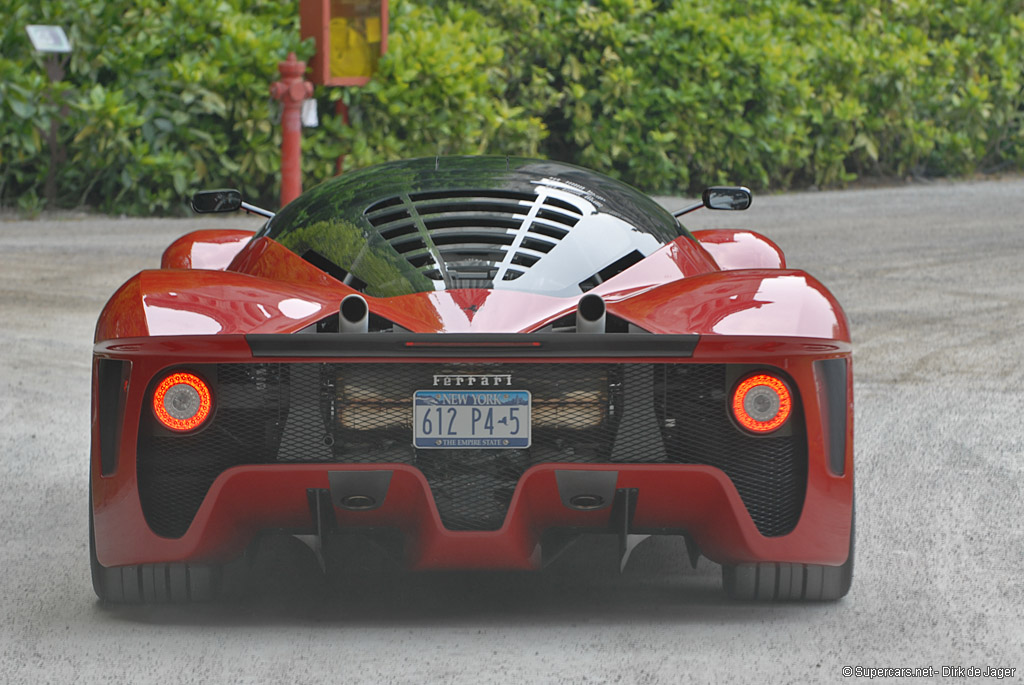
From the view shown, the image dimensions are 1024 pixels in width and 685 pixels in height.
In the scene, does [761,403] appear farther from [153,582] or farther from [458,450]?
[153,582]

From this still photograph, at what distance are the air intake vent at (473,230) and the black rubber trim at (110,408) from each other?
891mm

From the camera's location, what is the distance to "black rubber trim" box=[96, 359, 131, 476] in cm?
408

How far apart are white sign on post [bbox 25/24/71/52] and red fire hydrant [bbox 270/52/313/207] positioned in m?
2.36

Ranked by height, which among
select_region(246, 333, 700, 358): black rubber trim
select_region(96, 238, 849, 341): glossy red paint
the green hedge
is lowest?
select_region(246, 333, 700, 358): black rubber trim

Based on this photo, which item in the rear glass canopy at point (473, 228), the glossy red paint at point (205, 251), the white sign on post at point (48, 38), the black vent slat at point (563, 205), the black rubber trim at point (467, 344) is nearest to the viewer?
the black rubber trim at point (467, 344)

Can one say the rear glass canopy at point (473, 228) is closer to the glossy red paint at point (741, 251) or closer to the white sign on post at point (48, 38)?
the glossy red paint at point (741, 251)

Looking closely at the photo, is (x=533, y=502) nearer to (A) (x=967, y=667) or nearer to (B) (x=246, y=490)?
(B) (x=246, y=490)

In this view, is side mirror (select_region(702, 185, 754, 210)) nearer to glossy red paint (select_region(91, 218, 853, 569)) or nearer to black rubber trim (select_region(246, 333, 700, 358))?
glossy red paint (select_region(91, 218, 853, 569))

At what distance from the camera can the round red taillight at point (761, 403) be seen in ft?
13.4

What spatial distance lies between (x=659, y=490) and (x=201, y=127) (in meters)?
11.8

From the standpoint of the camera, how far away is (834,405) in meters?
4.14

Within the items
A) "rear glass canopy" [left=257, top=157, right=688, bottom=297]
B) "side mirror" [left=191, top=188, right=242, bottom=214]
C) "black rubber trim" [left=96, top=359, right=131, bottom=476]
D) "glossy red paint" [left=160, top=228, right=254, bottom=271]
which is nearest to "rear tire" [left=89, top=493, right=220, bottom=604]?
"black rubber trim" [left=96, top=359, right=131, bottom=476]

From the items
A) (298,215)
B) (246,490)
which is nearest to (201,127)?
(298,215)

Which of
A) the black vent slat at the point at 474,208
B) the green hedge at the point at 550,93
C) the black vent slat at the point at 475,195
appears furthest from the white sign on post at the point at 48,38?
the black vent slat at the point at 474,208
